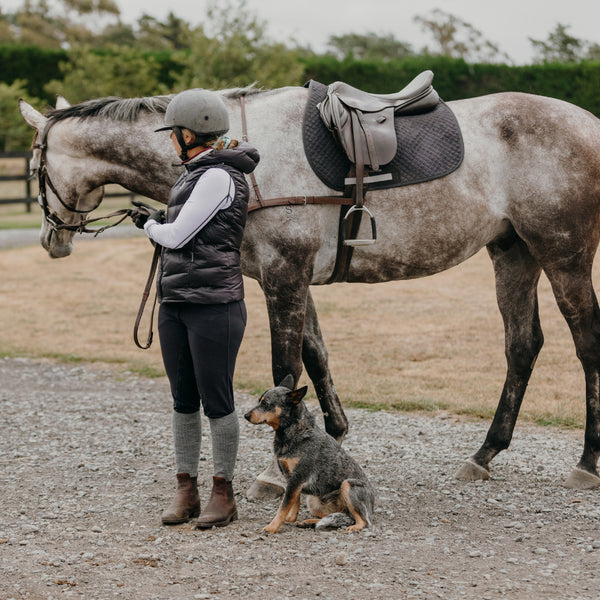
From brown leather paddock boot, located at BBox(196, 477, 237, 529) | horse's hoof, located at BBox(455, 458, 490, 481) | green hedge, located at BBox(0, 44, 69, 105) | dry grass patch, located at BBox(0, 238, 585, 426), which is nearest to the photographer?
brown leather paddock boot, located at BBox(196, 477, 237, 529)

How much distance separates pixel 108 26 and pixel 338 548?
60506 mm

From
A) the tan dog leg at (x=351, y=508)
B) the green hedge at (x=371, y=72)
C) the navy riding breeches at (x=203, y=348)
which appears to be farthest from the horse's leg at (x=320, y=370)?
the green hedge at (x=371, y=72)

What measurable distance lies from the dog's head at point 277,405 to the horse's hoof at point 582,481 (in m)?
2.01

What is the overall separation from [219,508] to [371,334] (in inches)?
267

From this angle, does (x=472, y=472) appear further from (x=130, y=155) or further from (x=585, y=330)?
(x=130, y=155)

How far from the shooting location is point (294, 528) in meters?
4.52

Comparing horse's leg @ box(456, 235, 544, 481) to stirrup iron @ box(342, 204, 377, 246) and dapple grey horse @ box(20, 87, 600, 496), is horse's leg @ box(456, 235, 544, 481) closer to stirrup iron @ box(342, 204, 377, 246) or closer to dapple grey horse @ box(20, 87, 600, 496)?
dapple grey horse @ box(20, 87, 600, 496)

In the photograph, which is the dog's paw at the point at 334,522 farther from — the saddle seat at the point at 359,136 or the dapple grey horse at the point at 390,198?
the saddle seat at the point at 359,136

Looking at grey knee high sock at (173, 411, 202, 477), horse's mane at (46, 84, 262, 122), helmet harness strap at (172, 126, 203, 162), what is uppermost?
horse's mane at (46, 84, 262, 122)

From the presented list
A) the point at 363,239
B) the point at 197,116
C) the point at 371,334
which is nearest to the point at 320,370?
the point at 363,239

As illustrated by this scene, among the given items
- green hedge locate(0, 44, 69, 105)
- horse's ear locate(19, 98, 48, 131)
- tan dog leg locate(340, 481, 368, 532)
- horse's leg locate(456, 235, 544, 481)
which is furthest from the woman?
green hedge locate(0, 44, 69, 105)

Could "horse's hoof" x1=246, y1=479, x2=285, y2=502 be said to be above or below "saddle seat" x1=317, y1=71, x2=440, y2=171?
below

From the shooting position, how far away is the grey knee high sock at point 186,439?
468 centimetres

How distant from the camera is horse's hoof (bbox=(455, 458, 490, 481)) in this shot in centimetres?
553
